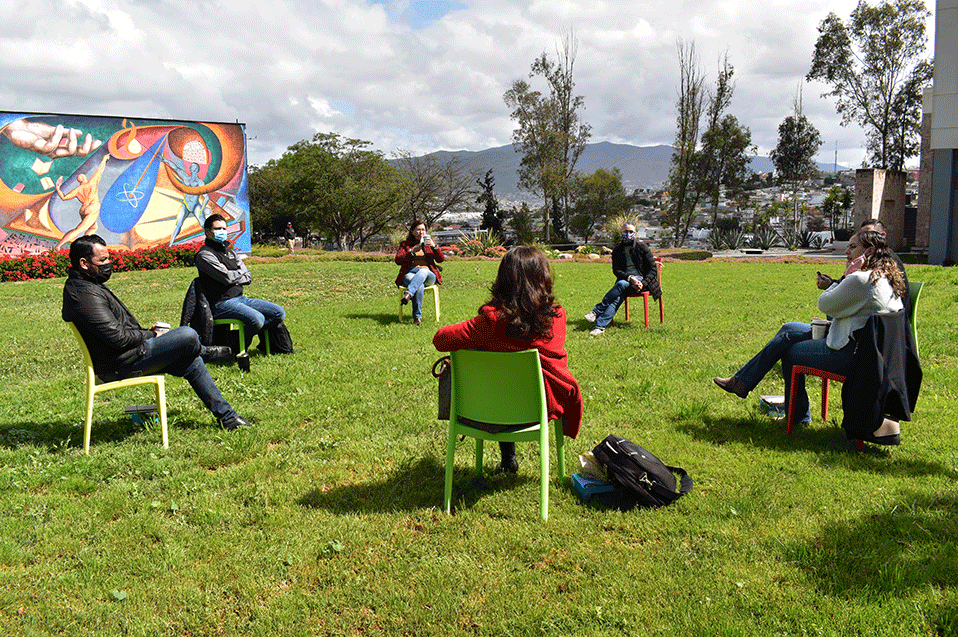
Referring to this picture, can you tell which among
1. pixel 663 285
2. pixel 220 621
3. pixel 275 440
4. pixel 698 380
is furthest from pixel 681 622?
pixel 663 285

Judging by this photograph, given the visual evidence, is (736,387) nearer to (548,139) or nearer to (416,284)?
(416,284)

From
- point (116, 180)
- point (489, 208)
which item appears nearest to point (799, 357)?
point (116, 180)

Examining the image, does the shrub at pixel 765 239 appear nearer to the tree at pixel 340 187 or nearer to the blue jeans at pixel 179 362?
the tree at pixel 340 187

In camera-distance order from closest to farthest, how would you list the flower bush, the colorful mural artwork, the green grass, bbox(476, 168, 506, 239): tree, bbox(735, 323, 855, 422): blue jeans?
the green grass, bbox(735, 323, 855, 422): blue jeans, the flower bush, the colorful mural artwork, bbox(476, 168, 506, 239): tree

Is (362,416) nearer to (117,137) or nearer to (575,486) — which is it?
(575,486)

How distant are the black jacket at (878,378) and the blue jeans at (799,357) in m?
0.18

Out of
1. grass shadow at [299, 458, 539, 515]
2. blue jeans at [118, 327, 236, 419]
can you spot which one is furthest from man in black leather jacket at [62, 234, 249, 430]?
grass shadow at [299, 458, 539, 515]

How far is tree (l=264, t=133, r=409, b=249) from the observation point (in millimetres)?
38594

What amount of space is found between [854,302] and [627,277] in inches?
209

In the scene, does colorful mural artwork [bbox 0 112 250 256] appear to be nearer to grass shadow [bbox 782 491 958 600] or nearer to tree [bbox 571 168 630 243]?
tree [bbox 571 168 630 243]

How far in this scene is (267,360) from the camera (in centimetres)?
785

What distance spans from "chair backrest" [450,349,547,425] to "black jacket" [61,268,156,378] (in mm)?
2776

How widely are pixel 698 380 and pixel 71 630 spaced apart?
5.54m

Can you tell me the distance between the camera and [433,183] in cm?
4525
